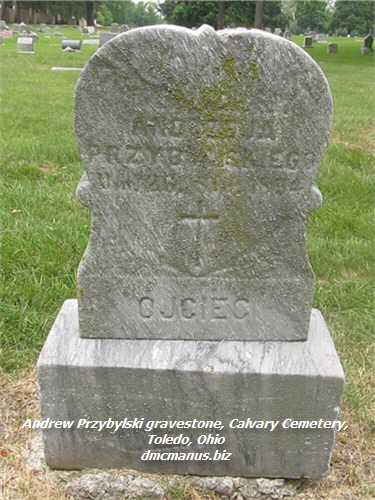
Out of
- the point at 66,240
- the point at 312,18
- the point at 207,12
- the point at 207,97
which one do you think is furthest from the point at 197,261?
the point at 312,18

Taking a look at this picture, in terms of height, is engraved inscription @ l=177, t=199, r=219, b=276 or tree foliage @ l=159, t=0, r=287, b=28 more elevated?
tree foliage @ l=159, t=0, r=287, b=28

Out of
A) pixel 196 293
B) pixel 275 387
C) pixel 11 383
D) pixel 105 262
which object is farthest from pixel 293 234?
pixel 11 383

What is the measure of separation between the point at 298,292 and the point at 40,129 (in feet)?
19.9

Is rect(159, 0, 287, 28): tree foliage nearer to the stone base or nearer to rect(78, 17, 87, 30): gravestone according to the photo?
rect(78, 17, 87, 30): gravestone

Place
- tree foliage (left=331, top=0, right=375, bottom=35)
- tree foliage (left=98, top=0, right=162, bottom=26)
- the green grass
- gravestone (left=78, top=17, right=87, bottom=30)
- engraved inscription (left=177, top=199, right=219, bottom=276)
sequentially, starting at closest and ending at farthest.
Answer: engraved inscription (left=177, top=199, right=219, bottom=276) → the green grass → tree foliage (left=331, top=0, right=375, bottom=35) → gravestone (left=78, top=17, right=87, bottom=30) → tree foliage (left=98, top=0, right=162, bottom=26)

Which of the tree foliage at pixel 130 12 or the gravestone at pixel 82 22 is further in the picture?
the tree foliage at pixel 130 12

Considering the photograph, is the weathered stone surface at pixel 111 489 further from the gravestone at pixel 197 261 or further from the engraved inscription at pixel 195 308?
the engraved inscription at pixel 195 308

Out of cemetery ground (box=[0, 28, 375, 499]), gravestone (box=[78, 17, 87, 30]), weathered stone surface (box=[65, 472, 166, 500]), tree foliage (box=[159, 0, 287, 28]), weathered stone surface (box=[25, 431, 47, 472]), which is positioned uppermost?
tree foliage (box=[159, 0, 287, 28])

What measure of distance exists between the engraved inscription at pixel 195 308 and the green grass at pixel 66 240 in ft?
2.84

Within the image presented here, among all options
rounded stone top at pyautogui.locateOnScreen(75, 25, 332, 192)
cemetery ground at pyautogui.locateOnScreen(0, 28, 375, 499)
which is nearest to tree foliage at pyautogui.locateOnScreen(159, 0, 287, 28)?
cemetery ground at pyautogui.locateOnScreen(0, 28, 375, 499)

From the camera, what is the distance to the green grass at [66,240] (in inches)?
122

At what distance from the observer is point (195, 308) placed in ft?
7.60

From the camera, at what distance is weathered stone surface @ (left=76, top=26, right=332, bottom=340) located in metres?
1.95

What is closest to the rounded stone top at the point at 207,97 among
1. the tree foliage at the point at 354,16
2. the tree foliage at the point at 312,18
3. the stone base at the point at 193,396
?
the stone base at the point at 193,396
